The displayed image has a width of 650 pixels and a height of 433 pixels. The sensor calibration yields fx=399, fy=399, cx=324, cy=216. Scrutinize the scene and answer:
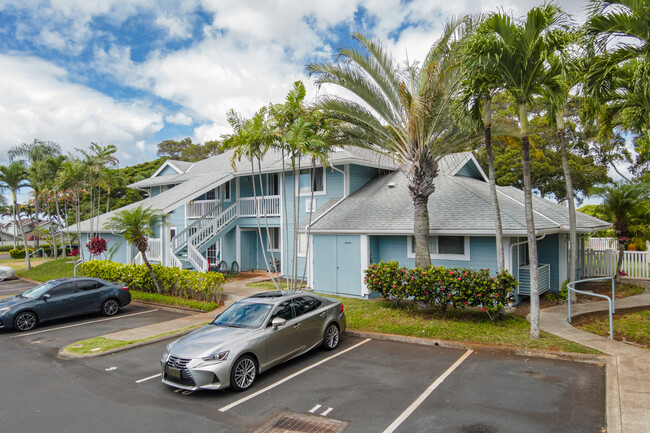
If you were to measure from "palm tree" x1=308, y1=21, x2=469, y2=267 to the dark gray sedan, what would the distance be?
9952 mm

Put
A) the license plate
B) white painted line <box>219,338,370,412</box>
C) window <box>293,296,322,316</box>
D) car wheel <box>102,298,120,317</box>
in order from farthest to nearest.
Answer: car wheel <box>102,298,120,317</box> < window <box>293,296,322,316</box> < the license plate < white painted line <box>219,338,370,412</box>

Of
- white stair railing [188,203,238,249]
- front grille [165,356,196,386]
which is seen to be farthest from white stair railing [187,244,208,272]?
front grille [165,356,196,386]

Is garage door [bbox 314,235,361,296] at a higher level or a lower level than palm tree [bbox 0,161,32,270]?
lower

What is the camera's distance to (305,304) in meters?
8.88

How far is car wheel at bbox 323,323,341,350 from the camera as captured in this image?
30.1 ft

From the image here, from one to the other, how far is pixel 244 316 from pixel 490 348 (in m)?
5.50

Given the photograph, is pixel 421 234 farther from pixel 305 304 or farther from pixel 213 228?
pixel 213 228

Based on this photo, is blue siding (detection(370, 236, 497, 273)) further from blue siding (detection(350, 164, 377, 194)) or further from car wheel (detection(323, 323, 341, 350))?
car wheel (detection(323, 323, 341, 350))

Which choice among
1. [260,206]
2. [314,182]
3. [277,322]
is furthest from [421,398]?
[260,206]

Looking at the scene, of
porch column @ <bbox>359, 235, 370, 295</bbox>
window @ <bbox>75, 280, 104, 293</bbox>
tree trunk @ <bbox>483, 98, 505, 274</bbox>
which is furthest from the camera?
porch column @ <bbox>359, 235, 370, 295</bbox>

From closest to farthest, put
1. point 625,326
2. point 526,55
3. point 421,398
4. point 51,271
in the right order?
point 421,398
point 526,55
point 625,326
point 51,271

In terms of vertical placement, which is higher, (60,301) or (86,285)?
(86,285)

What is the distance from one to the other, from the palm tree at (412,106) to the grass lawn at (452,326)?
5.32 feet

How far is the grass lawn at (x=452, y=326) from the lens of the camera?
910 cm
